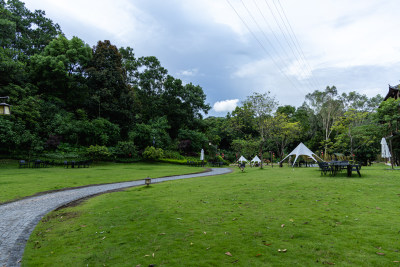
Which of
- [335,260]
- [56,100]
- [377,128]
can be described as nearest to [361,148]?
[377,128]

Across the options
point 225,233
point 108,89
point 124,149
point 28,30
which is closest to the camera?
point 225,233

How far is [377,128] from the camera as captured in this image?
1902cm

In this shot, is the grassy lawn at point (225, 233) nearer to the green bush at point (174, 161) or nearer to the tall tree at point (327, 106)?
the green bush at point (174, 161)

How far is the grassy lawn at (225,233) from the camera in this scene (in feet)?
11.5

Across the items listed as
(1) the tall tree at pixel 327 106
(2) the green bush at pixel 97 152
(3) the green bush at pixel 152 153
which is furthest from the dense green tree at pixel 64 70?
(1) the tall tree at pixel 327 106

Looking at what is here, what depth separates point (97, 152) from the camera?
2616 centimetres

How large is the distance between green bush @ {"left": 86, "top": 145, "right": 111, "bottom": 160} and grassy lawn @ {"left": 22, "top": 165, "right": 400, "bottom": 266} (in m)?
19.7

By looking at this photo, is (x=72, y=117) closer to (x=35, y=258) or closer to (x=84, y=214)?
(x=84, y=214)

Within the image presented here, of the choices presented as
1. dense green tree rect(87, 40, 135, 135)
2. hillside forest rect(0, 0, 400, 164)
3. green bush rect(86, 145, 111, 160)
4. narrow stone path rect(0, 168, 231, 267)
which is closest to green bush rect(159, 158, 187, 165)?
hillside forest rect(0, 0, 400, 164)

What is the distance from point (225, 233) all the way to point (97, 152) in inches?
976

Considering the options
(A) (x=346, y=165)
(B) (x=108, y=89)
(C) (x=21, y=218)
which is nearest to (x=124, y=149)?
(B) (x=108, y=89)

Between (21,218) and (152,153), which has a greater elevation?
(152,153)

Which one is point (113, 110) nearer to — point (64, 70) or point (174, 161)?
point (64, 70)

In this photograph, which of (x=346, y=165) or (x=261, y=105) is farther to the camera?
(x=261, y=105)
